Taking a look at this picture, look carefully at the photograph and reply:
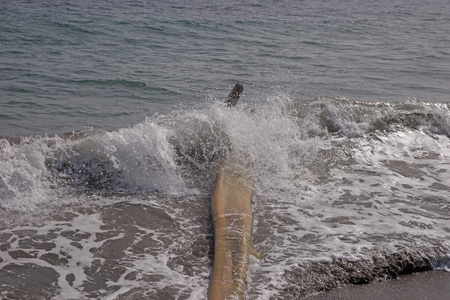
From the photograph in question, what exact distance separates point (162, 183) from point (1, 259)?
6.20ft

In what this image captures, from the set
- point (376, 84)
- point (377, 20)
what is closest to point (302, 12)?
point (377, 20)

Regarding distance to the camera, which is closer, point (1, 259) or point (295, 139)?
point (1, 259)

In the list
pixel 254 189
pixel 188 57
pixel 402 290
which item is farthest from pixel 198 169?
pixel 188 57

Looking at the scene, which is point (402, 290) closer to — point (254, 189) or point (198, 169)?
point (254, 189)

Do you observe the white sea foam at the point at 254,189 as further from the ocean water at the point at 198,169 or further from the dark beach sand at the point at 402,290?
the dark beach sand at the point at 402,290

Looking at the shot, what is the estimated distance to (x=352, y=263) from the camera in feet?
13.3

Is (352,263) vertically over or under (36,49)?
under

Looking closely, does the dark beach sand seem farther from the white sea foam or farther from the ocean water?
the white sea foam

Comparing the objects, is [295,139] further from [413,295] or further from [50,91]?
[50,91]

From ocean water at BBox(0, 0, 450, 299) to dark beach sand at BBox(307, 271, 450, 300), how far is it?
8 centimetres

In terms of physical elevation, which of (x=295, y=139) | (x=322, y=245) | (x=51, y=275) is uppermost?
(x=295, y=139)

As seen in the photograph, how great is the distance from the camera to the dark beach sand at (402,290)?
371 centimetres

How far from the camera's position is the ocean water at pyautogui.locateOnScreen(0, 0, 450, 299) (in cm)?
396

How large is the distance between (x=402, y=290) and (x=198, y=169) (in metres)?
2.74
